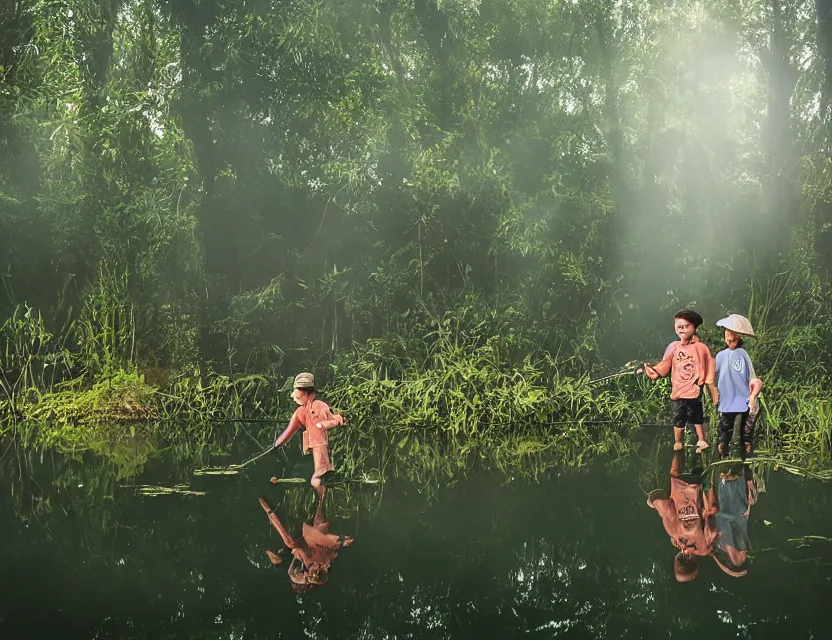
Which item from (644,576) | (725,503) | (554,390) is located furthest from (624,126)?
(644,576)

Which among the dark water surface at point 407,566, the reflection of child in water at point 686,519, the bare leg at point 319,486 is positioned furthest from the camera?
the bare leg at point 319,486

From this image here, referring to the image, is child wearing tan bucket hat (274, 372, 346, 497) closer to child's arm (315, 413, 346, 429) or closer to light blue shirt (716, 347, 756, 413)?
child's arm (315, 413, 346, 429)

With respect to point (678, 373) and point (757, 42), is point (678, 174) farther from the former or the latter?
point (678, 373)

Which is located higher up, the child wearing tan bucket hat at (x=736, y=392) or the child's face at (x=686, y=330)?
the child's face at (x=686, y=330)

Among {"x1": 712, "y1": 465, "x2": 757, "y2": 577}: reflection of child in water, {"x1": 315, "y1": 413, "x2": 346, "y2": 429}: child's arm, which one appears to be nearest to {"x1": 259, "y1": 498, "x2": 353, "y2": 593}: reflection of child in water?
{"x1": 315, "y1": 413, "x2": 346, "y2": 429}: child's arm

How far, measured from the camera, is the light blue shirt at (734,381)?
6.63 m

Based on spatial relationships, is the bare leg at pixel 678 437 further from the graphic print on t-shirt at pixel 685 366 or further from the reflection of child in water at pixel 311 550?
the reflection of child in water at pixel 311 550

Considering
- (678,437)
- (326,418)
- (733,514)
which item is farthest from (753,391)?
(326,418)

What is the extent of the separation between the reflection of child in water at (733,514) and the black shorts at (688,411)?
2.68 ft

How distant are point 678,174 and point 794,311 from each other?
2.06 m

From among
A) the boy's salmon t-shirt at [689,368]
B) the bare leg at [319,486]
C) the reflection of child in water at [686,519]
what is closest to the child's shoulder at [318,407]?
the bare leg at [319,486]

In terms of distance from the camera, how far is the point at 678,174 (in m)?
10.5

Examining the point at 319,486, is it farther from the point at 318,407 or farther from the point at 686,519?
the point at 686,519

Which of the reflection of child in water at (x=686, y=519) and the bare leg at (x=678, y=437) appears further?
the bare leg at (x=678, y=437)
